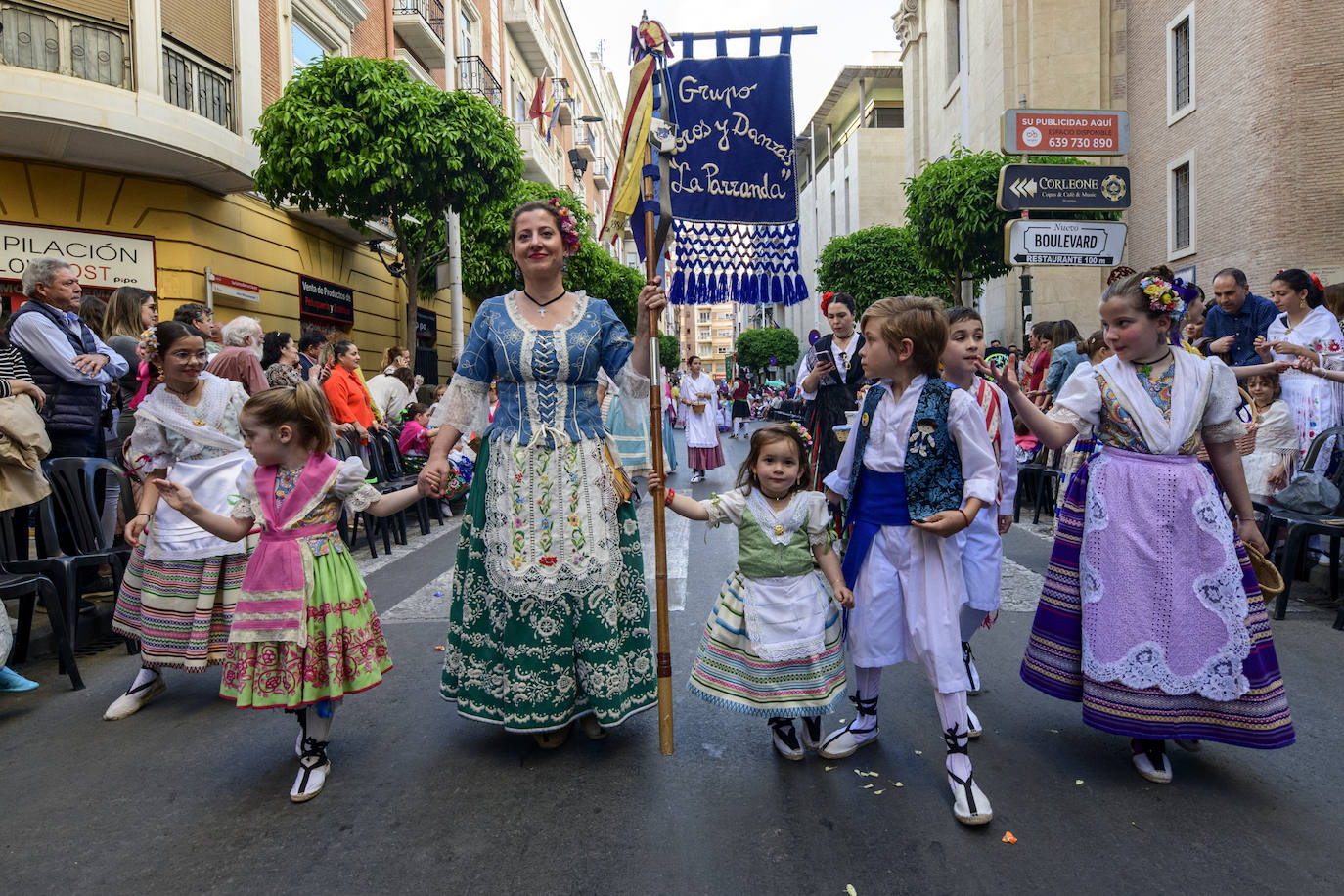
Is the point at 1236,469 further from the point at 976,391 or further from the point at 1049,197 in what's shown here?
the point at 1049,197

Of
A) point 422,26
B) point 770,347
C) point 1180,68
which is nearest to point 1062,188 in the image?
point 1180,68

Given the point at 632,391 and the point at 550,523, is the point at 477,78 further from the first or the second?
the point at 550,523

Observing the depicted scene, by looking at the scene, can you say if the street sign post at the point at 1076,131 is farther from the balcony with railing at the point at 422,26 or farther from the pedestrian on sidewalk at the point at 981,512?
the balcony with railing at the point at 422,26

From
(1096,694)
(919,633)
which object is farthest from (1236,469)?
(919,633)

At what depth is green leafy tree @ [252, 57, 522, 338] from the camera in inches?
576

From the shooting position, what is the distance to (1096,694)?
341 centimetres

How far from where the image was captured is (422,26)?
22750 millimetres

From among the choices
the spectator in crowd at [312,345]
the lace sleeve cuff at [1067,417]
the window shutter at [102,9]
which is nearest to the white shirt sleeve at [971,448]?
the lace sleeve cuff at [1067,417]

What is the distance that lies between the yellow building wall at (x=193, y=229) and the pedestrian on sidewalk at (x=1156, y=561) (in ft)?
43.3

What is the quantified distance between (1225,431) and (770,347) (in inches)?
2188

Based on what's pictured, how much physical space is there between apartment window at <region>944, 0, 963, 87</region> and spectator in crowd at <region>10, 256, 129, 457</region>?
1182 inches

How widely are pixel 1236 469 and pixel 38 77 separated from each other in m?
13.2

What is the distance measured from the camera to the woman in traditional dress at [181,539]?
4410mm

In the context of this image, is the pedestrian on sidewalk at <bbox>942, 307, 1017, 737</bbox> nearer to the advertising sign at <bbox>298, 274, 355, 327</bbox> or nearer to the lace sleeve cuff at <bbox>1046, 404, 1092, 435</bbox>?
the lace sleeve cuff at <bbox>1046, 404, 1092, 435</bbox>
